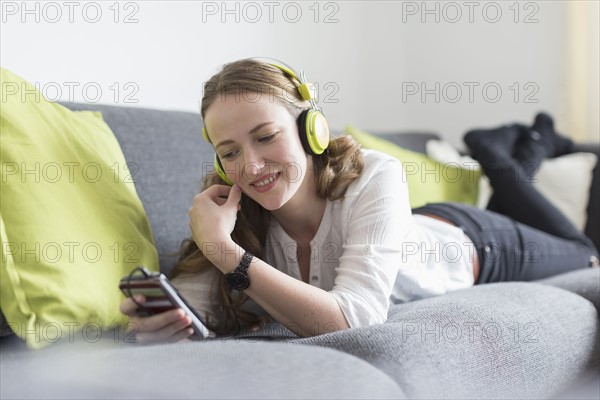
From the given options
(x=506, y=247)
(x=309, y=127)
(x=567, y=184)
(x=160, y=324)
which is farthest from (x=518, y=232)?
(x=160, y=324)

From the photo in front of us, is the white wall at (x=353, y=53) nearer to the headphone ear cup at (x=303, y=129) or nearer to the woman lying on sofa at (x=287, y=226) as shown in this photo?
the woman lying on sofa at (x=287, y=226)

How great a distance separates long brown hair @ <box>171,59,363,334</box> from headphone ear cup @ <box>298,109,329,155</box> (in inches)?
1.2

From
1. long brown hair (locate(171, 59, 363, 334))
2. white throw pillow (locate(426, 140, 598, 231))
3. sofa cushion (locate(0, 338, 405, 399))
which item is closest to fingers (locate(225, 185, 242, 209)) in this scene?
long brown hair (locate(171, 59, 363, 334))

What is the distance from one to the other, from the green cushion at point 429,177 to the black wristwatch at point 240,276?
0.99 metres

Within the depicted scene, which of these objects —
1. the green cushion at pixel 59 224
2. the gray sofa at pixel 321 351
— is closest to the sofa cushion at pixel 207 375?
the gray sofa at pixel 321 351

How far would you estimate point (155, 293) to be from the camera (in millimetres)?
1173

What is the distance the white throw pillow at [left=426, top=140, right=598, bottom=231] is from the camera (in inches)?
99.0

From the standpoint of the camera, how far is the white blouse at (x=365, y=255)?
1345mm

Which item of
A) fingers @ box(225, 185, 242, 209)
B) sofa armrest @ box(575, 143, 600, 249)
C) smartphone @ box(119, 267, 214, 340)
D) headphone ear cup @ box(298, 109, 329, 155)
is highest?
headphone ear cup @ box(298, 109, 329, 155)

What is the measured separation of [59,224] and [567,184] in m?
1.79

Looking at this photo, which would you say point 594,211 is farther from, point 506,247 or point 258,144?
point 258,144

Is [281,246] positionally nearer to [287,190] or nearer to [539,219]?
[287,190]

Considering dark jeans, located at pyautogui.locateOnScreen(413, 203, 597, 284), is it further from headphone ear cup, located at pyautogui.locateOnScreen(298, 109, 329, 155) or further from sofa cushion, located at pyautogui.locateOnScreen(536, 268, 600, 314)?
headphone ear cup, located at pyautogui.locateOnScreen(298, 109, 329, 155)

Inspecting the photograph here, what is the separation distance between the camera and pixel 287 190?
1.44m
